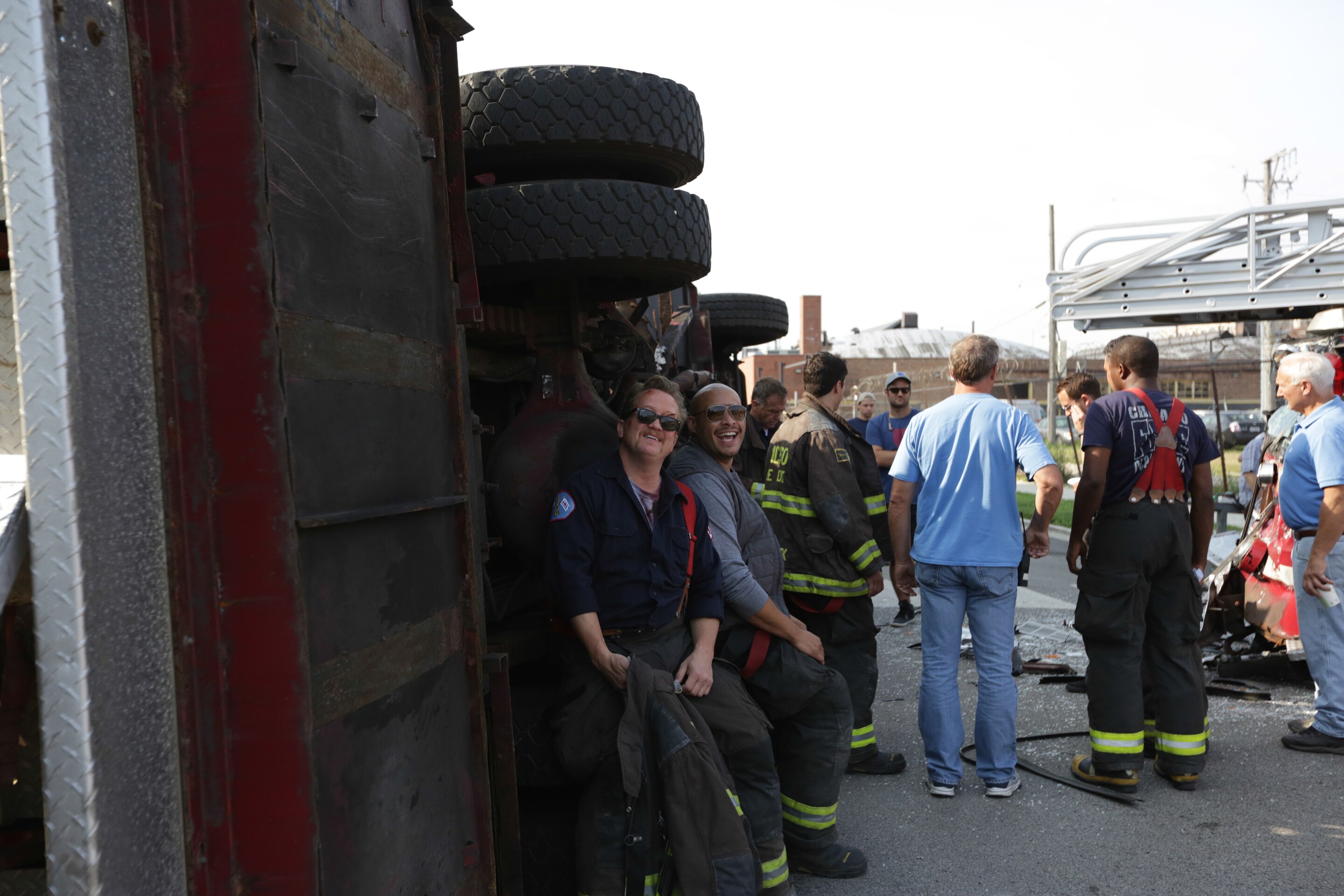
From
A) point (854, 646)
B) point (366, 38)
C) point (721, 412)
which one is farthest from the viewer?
point (854, 646)

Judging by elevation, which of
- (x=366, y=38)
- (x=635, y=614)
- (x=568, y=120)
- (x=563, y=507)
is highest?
(x=568, y=120)

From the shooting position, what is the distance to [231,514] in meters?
1.62

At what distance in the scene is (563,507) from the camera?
2873mm

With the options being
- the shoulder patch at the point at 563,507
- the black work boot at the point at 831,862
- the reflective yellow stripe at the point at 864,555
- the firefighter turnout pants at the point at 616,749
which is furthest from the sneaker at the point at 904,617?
the shoulder patch at the point at 563,507

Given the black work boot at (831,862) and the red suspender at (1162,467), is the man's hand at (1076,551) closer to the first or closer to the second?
the red suspender at (1162,467)

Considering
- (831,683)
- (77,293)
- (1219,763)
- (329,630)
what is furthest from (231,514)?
(1219,763)

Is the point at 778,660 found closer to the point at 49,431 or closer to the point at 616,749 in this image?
the point at 616,749

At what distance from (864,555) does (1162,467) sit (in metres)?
1.41

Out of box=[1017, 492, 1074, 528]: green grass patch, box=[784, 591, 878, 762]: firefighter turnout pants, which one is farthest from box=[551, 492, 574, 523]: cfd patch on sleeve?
box=[1017, 492, 1074, 528]: green grass patch

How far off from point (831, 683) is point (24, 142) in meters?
2.79

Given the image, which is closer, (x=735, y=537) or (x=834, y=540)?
(x=735, y=537)

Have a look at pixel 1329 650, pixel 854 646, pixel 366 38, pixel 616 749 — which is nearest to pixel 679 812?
Result: pixel 616 749

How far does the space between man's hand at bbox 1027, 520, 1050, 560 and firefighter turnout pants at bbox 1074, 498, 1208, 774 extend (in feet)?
0.75

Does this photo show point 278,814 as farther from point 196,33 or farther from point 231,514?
point 196,33
